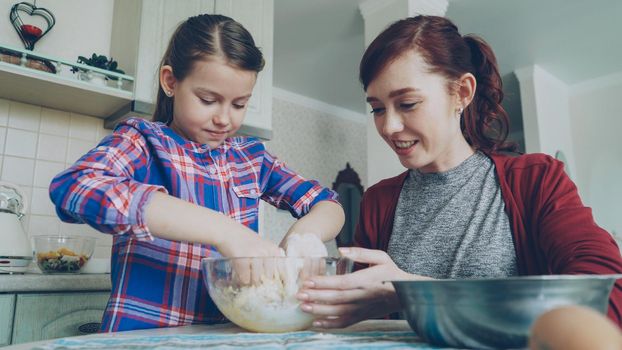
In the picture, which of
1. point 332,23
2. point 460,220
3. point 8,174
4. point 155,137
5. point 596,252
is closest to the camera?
point 596,252

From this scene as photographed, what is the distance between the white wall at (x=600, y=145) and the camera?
430cm

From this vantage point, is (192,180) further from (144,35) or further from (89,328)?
(144,35)

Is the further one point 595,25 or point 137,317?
point 595,25

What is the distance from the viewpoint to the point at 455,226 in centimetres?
111

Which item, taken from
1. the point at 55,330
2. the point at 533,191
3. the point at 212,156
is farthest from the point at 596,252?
the point at 55,330

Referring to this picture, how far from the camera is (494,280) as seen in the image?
0.46m

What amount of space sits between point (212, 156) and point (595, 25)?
3.62m

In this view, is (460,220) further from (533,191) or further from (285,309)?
(285,309)

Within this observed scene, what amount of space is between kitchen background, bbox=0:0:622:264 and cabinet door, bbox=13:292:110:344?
1.76ft

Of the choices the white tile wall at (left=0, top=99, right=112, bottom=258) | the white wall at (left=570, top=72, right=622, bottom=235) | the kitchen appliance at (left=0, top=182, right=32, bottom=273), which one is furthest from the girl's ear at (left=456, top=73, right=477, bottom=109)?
the white wall at (left=570, top=72, right=622, bottom=235)

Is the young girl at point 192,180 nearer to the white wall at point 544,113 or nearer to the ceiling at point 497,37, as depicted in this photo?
the ceiling at point 497,37

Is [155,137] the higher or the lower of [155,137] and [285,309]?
the higher

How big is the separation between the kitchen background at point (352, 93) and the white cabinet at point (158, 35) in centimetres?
10

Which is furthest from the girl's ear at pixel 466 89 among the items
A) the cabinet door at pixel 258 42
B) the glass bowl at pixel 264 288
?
the cabinet door at pixel 258 42
